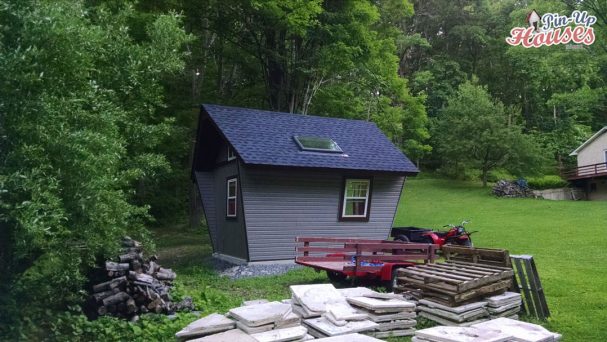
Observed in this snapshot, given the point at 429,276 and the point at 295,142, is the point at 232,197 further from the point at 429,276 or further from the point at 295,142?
the point at 429,276

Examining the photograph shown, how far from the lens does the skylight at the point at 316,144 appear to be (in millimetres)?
14039

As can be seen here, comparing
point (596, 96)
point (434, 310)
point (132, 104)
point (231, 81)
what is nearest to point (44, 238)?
point (132, 104)

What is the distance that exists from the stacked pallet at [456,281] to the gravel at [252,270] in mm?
5103

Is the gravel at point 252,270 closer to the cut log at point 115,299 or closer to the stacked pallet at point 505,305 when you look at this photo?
the cut log at point 115,299

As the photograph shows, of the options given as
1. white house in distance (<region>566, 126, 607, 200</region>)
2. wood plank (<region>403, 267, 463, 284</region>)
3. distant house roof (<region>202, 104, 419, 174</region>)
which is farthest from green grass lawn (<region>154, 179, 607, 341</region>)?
white house in distance (<region>566, 126, 607, 200</region>)

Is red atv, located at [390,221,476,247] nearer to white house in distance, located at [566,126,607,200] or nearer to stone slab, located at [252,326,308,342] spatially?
stone slab, located at [252,326,308,342]

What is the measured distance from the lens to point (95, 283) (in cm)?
762

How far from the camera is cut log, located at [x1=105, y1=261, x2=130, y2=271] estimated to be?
738cm

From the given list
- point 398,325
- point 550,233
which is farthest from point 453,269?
point 550,233

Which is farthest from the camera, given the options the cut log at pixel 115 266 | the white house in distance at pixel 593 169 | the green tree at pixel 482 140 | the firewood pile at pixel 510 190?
the green tree at pixel 482 140

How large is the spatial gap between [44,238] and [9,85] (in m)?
1.76

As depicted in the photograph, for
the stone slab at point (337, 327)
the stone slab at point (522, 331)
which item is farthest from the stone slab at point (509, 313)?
the stone slab at point (337, 327)

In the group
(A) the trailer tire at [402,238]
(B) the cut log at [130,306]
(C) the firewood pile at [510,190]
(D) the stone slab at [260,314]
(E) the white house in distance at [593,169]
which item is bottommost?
(B) the cut log at [130,306]

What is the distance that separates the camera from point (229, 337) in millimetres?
5406
